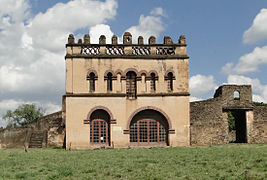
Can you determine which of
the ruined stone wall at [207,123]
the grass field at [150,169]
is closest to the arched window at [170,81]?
the ruined stone wall at [207,123]

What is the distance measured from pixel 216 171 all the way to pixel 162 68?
15205 mm

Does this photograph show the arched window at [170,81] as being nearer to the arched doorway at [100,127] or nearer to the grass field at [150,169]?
the arched doorway at [100,127]

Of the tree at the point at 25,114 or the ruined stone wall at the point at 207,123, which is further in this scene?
the tree at the point at 25,114


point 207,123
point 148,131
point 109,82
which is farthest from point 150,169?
point 207,123

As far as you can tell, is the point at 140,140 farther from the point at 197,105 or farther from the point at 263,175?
the point at 263,175

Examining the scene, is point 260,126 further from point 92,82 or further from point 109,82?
point 92,82

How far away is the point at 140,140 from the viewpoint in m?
25.9

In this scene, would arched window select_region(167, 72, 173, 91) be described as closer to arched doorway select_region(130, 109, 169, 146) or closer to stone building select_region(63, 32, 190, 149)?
stone building select_region(63, 32, 190, 149)

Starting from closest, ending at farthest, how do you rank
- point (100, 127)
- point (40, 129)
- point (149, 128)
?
point (100, 127) < point (149, 128) < point (40, 129)

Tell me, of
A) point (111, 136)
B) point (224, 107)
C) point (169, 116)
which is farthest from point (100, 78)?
point (224, 107)

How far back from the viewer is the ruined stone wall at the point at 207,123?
27.1 m

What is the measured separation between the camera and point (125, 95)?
25672mm

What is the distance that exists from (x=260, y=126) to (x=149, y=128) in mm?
9838

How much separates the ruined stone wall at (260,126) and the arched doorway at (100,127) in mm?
12555
